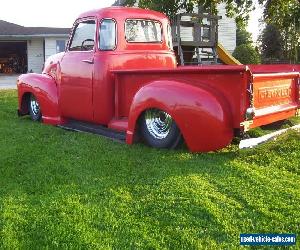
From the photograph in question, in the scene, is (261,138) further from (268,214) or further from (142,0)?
(142,0)

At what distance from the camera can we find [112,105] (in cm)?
657

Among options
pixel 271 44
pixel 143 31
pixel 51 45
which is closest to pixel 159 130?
pixel 143 31

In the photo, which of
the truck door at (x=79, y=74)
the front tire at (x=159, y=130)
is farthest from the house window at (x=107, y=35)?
the front tire at (x=159, y=130)

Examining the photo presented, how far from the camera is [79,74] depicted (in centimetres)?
698

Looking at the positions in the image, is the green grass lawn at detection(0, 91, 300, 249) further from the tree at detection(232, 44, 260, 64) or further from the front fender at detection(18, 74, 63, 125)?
the tree at detection(232, 44, 260, 64)

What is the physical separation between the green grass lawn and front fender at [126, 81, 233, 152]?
25 cm

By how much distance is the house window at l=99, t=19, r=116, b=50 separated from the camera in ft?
22.1

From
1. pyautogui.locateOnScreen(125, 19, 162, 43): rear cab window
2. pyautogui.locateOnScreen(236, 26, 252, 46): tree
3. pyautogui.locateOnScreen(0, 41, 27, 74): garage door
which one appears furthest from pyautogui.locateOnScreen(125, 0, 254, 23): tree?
pyautogui.locateOnScreen(236, 26, 252, 46): tree

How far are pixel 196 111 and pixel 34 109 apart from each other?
4.47 meters

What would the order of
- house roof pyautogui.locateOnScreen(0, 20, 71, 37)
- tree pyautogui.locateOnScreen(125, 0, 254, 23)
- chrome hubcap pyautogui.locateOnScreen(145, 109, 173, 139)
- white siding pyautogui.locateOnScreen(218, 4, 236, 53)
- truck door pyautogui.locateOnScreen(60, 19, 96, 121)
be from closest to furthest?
chrome hubcap pyautogui.locateOnScreen(145, 109, 173, 139) < truck door pyautogui.locateOnScreen(60, 19, 96, 121) < tree pyautogui.locateOnScreen(125, 0, 254, 23) < white siding pyautogui.locateOnScreen(218, 4, 236, 53) < house roof pyautogui.locateOnScreen(0, 20, 71, 37)

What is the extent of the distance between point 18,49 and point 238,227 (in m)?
34.7

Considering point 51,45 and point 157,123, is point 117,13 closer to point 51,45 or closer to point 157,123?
point 157,123

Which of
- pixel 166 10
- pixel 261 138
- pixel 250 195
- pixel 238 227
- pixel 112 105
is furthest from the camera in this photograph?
pixel 166 10

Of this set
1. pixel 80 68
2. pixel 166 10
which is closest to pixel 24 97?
pixel 80 68
